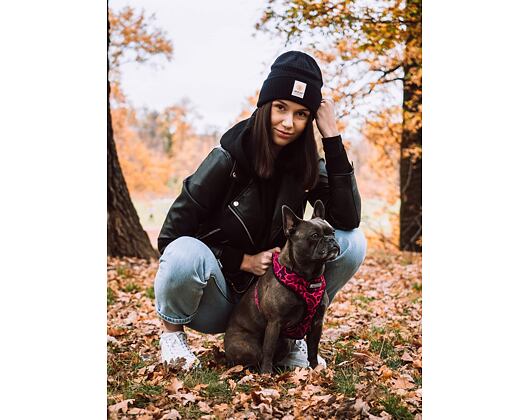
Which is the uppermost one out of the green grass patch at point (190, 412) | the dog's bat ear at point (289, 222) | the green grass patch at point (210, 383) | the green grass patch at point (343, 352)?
the dog's bat ear at point (289, 222)

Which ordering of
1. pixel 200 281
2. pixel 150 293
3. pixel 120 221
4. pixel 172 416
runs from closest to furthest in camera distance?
pixel 172 416 < pixel 200 281 < pixel 150 293 < pixel 120 221

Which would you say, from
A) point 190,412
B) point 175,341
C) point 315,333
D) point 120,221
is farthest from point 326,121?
point 120,221

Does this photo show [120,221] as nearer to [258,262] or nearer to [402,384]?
[258,262]

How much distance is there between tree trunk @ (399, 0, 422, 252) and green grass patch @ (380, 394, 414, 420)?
407 centimetres

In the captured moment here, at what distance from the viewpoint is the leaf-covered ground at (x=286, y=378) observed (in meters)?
2.10

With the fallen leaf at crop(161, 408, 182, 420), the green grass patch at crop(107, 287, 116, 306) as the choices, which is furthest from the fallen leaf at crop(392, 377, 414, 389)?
the green grass patch at crop(107, 287, 116, 306)

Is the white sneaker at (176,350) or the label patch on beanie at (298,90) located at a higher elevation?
the label patch on beanie at (298,90)

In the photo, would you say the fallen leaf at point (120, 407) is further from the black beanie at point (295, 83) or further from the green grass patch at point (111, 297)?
the green grass patch at point (111, 297)

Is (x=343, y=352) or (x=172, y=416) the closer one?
(x=172, y=416)

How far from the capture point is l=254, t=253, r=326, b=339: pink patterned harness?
2350mm

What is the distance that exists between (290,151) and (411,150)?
14.4 ft

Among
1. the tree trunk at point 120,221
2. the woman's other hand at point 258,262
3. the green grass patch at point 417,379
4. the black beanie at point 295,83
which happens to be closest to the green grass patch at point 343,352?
the green grass patch at point 417,379

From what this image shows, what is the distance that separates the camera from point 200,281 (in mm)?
2459
